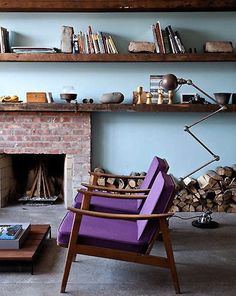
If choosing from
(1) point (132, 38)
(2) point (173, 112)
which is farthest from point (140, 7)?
(2) point (173, 112)

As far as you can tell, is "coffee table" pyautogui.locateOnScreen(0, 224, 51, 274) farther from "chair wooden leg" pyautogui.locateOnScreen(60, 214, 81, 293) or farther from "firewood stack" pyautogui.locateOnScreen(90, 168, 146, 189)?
"firewood stack" pyautogui.locateOnScreen(90, 168, 146, 189)

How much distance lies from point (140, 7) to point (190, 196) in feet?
7.42

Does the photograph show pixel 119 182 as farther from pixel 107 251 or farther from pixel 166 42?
pixel 107 251

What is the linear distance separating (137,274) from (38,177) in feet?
8.04

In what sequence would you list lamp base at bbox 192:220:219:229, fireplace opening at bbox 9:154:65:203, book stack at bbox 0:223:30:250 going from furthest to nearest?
fireplace opening at bbox 9:154:65:203 < lamp base at bbox 192:220:219:229 < book stack at bbox 0:223:30:250

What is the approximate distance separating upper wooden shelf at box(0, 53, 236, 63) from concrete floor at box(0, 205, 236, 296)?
199 cm

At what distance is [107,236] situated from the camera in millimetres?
2715

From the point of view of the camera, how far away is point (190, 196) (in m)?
4.71

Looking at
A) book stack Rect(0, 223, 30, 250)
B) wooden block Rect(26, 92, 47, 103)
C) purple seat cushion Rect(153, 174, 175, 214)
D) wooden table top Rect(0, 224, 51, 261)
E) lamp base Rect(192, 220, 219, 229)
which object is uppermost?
wooden block Rect(26, 92, 47, 103)

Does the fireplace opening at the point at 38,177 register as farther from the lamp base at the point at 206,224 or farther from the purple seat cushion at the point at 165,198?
the purple seat cushion at the point at 165,198

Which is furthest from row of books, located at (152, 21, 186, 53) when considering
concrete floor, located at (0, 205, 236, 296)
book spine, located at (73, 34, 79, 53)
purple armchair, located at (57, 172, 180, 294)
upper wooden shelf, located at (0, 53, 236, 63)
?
purple armchair, located at (57, 172, 180, 294)

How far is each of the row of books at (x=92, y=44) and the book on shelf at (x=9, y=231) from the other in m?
2.25

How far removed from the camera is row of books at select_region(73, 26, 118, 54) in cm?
463

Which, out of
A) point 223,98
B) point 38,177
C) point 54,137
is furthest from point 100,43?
point 38,177
